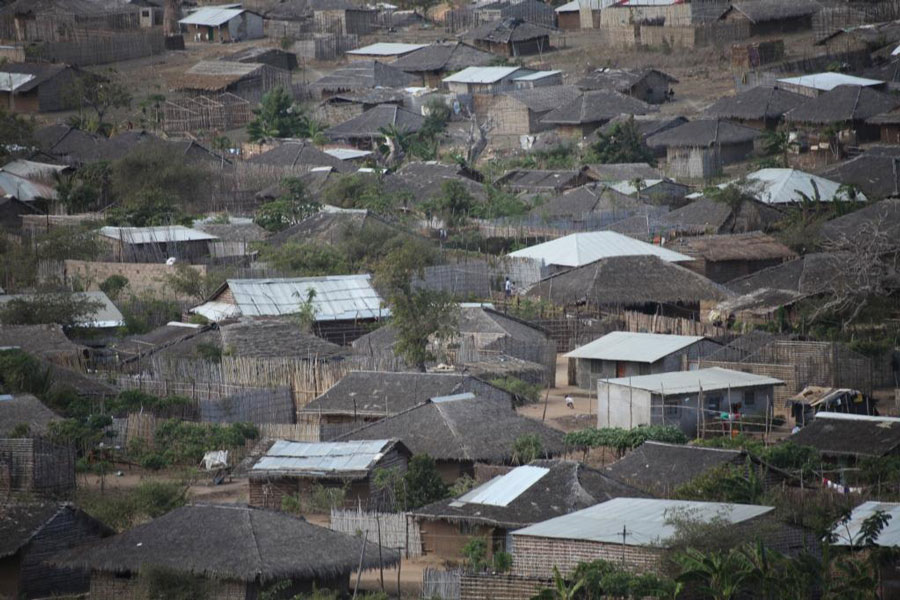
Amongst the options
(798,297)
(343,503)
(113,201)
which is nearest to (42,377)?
(343,503)

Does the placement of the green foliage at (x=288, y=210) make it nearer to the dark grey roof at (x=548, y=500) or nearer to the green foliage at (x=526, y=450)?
the green foliage at (x=526, y=450)

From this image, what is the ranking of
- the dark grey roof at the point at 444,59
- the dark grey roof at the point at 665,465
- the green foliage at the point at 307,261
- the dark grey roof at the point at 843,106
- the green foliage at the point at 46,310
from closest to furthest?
the dark grey roof at the point at 665,465 → the green foliage at the point at 46,310 → the green foliage at the point at 307,261 → the dark grey roof at the point at 843,106 → the dark grey roof at the point at 444,59

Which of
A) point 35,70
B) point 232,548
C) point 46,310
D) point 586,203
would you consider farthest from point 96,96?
point 232,548

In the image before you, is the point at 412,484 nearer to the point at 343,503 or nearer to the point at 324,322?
the point at 343,503

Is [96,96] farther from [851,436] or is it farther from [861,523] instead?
[861,523]

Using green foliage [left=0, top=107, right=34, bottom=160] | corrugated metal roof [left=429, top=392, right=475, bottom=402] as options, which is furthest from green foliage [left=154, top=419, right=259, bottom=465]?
green foliage [left=0, top=107, right=34, bottom=160]

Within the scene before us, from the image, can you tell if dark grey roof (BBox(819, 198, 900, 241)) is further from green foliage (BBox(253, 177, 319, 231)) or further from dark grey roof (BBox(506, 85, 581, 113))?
dark grey roof (BBox(506, 85, 581, 113))

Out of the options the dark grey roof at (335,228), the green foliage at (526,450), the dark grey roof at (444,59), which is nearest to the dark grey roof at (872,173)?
the dark grey roof at (335,228)
